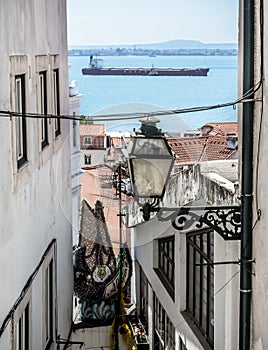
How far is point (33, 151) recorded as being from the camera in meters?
7.31

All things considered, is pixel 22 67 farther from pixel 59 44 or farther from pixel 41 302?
pixel 59 44

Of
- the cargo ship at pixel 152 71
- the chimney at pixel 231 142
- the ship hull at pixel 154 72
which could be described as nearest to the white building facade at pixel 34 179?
the chimney at pixel 231 142

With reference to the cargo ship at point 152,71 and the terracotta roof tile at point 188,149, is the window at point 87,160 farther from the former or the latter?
the cargo ship at point 152,71

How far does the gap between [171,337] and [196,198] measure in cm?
313

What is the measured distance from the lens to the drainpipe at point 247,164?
4.82 metres

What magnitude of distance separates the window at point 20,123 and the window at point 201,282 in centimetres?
200

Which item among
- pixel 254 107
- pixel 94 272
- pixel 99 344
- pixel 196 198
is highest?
pixel 254 107

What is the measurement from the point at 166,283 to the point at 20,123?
395 centimetres

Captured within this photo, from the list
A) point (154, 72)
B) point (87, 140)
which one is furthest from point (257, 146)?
point (154, 72)

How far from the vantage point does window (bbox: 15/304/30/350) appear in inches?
260

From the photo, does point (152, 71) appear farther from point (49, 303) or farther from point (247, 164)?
point (247, 164)

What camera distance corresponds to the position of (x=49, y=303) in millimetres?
8711

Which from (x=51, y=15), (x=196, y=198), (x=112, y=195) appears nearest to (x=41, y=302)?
(x=112, y=195)

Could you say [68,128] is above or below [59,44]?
below
